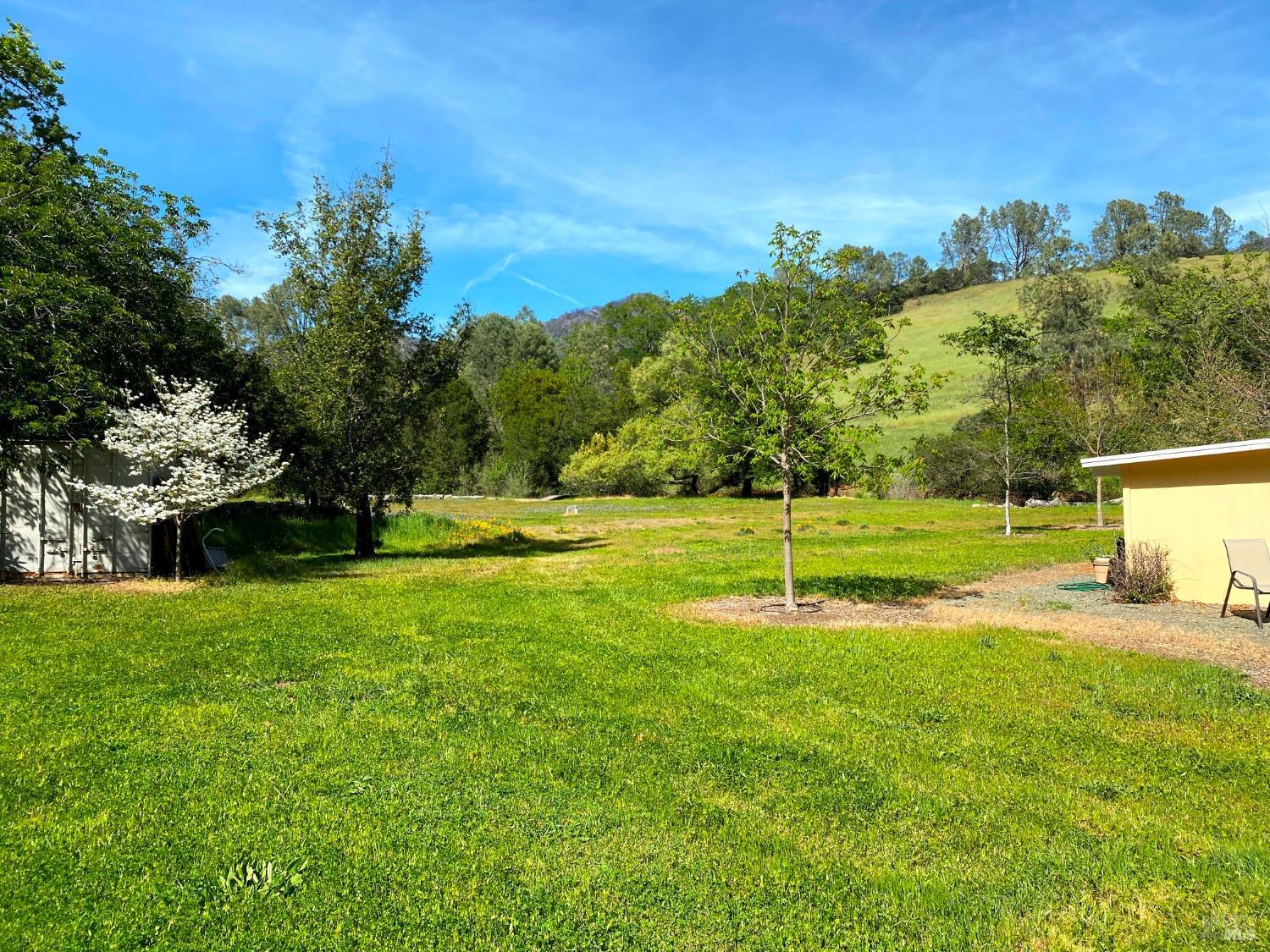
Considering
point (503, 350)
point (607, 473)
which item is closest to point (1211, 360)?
point (607, 473)

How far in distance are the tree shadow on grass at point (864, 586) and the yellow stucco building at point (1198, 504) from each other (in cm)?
326

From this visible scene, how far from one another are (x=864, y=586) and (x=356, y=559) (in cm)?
1185

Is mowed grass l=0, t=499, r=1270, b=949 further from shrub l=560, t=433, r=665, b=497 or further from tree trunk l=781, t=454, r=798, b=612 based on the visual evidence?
shrub l=560, t=433, r=665, b=497

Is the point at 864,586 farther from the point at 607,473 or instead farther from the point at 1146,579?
the point at 607,473

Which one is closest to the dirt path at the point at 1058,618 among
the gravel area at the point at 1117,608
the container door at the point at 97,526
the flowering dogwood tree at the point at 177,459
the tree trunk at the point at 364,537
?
the gravel area at the point at 1117,608

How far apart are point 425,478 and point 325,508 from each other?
2986mm

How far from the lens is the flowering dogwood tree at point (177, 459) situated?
1235cm

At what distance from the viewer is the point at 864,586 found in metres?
12.9

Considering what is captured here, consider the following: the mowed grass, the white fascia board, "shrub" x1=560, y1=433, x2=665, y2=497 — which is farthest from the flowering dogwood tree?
"shrub" x1=560, y1=433, x2=665, y2=497

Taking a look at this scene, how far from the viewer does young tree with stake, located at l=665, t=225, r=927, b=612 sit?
34.3ft

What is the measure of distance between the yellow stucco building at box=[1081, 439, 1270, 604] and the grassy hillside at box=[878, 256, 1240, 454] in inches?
1002

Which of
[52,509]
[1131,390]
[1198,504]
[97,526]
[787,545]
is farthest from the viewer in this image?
[1131,390]

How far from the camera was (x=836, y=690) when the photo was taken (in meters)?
6.78

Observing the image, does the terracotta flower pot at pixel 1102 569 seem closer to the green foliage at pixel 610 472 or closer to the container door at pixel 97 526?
the container door at pixel 97 526
